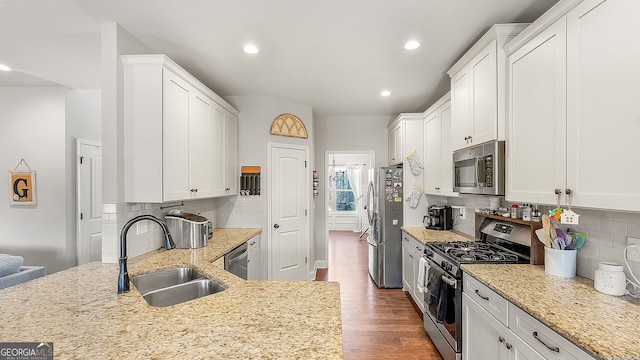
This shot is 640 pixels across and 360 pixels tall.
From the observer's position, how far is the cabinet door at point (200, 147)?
8.66 ft

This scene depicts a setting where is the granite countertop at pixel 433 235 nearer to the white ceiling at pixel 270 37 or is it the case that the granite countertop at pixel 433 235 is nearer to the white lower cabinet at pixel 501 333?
the white lower cabinet at pixel 501 333

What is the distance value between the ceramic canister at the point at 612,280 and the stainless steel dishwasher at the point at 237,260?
101 inches

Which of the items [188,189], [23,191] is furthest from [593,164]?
[23,191]

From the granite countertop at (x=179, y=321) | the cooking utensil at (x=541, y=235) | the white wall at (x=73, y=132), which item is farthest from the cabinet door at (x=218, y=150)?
the cooking utensil at (x=541, y=235)

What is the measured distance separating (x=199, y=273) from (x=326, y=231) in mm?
3214

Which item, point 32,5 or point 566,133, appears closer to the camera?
point 566,133

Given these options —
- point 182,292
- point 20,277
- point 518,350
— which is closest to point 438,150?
point 518,350

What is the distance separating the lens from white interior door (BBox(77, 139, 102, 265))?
12.1 ft

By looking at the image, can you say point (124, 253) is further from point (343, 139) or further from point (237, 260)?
point (343, 139)

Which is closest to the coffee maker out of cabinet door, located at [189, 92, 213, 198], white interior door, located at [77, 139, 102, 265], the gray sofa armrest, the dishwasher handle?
the dishwasher handle

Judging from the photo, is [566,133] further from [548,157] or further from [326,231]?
[326,231]

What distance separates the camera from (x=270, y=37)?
2.27 m

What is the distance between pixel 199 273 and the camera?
6.30 ft

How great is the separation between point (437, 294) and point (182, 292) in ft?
6.26
